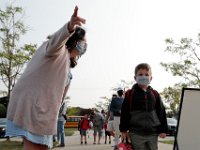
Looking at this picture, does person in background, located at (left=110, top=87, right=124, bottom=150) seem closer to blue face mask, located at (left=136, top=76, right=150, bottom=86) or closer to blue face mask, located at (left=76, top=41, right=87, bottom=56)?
blue face mask, located at (left=136, top=76, right=150, bottom=86)

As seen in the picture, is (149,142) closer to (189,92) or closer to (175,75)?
(189,92)

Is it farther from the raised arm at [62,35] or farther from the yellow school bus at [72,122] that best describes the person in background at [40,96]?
the yellow school bus at [72,122]

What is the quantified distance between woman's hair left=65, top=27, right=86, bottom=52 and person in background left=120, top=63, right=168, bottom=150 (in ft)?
7.06

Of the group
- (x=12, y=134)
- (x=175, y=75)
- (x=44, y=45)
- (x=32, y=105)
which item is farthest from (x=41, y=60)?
(x=175, y=75)

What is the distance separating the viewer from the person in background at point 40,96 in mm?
3371

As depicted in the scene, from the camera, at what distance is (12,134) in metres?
3.45

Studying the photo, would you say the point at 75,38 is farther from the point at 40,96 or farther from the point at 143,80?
the point at 143,80

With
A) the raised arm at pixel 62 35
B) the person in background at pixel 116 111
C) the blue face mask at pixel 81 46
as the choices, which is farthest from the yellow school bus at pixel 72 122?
the raised arm at pixel 62 35

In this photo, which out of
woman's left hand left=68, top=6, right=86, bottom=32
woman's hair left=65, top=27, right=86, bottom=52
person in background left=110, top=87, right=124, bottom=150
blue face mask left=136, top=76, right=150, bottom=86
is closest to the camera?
woman's left hand left=68, top=6, right=86, bottom=32

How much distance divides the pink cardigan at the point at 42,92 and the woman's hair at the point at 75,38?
137 millimetres

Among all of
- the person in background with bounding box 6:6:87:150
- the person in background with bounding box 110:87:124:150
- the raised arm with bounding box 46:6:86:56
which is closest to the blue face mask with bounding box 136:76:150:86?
the person in background with bounding box 6:6:87:150

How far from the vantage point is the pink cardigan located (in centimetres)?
337

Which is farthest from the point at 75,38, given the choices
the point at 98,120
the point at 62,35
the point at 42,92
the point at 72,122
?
the point at 72,122

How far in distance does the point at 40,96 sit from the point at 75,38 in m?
0.57
